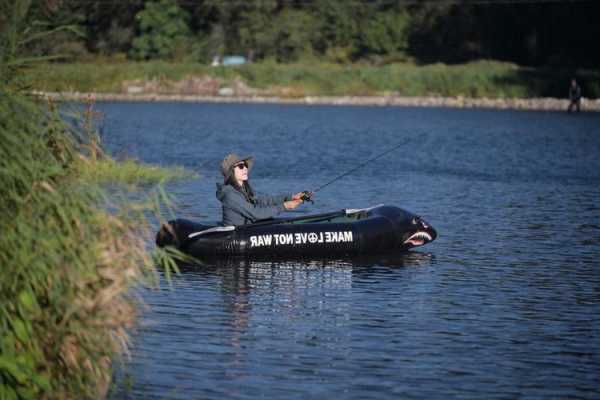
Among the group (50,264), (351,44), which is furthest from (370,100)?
(50,264)

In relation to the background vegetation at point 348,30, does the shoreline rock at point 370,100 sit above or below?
below

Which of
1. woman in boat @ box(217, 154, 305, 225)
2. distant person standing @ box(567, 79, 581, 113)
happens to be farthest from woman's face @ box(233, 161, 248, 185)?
distant person standing @ box(567, 79, 581, 113)

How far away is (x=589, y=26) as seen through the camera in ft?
258

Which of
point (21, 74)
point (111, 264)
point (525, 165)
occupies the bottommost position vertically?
point (525, 165)

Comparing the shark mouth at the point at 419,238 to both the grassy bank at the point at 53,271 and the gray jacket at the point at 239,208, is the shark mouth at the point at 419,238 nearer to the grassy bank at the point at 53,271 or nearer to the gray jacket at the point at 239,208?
the gray jacket at the point at 239,208

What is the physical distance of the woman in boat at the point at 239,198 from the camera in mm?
15422

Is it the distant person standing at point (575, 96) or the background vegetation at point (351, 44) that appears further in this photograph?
the background vegetation at point (351, 44)

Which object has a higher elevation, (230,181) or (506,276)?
(230,181)

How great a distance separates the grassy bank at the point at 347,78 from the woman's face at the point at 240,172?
191ft

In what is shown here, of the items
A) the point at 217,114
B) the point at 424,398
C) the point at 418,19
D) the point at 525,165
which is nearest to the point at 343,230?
the point at 424,398

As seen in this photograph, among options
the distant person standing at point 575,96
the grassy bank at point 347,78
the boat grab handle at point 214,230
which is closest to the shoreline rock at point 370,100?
the grassy bank at point 347,78

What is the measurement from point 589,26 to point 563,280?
66.2 m

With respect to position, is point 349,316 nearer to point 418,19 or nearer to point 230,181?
point 230,181

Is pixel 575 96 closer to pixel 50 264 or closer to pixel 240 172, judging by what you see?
pixel 240 172
